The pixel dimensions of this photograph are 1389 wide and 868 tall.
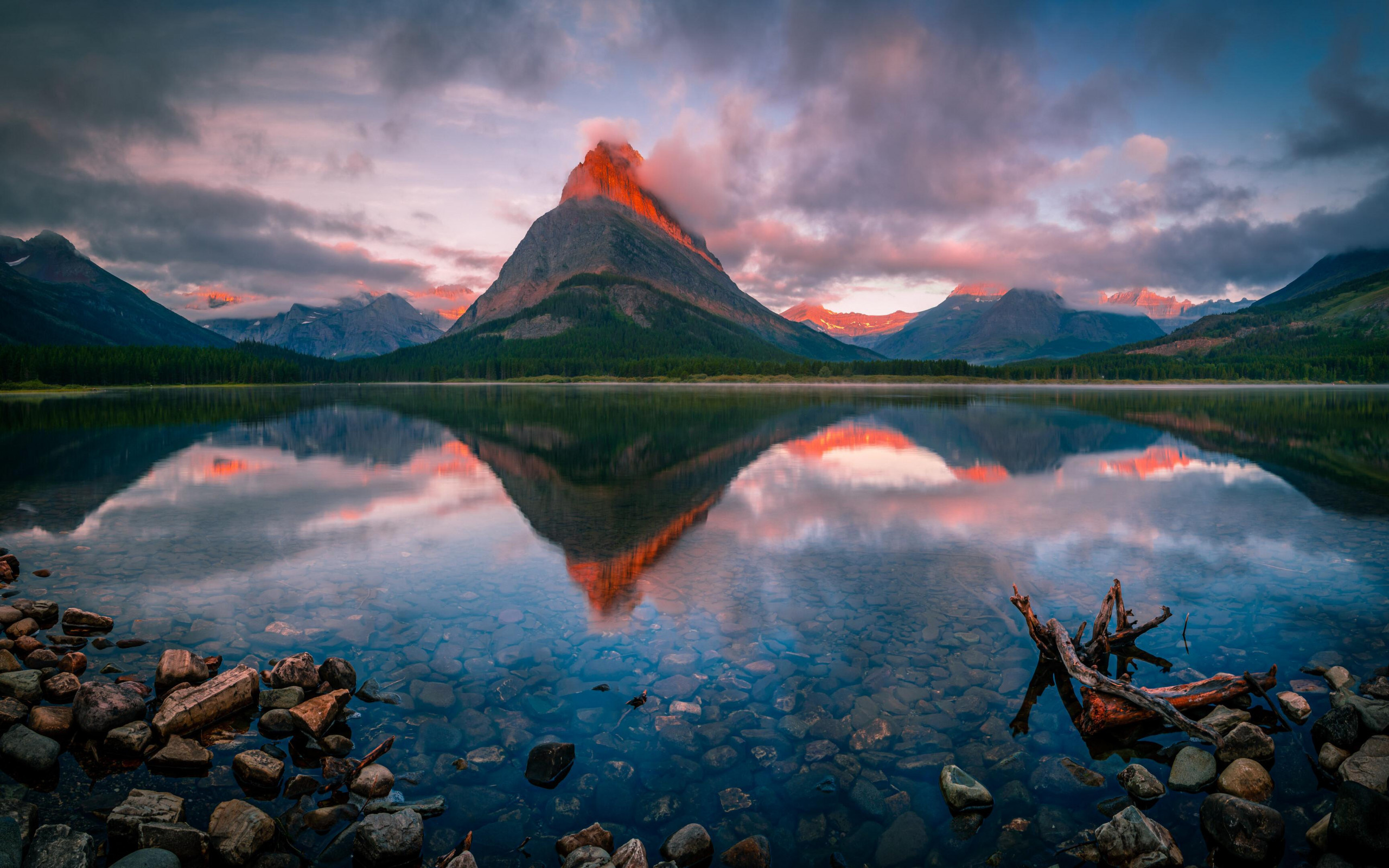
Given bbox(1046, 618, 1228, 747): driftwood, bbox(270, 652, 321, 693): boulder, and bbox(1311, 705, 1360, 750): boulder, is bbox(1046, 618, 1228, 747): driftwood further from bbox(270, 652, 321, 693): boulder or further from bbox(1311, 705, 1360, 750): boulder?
bbox(270, 652, 321, 693): boulder

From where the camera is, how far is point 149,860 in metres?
6.99

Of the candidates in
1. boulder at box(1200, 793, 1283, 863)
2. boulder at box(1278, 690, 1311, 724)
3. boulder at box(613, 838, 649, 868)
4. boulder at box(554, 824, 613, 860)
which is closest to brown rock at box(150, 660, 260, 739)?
boulder at box(554, 824, 613, 860)

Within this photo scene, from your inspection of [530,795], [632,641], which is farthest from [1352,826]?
[632,641]

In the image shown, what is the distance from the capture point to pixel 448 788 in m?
8.88

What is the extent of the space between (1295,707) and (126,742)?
60.0 feet

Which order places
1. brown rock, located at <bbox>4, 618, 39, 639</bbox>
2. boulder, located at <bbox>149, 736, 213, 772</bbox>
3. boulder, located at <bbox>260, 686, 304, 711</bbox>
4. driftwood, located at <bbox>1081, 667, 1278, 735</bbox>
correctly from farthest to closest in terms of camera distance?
brown rock, located at <bbox>4, 618, 39, 639</bbox>
boulder, located at <bbox>260, 686, 304, 711</bbox>
driftwood, located at <bbox>1081, 667, 1278, 735</bbox>
boulder, located at <bbox>149, 736, 213, 772</bbox>

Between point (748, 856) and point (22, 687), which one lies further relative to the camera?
point (22, 687)

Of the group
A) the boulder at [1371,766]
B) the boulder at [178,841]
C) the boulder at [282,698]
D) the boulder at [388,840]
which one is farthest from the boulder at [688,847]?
the boulder at [1371,766]

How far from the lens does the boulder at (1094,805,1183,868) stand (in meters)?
7.53

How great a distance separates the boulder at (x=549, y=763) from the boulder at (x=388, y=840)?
1.68m

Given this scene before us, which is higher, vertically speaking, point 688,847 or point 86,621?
point 86,621

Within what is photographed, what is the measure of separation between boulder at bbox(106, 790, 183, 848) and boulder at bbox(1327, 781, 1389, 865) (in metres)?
13.9

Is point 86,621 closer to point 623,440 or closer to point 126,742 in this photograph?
point 126,742

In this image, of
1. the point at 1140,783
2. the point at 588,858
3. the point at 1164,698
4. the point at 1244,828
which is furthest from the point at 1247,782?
the point at 588,858
